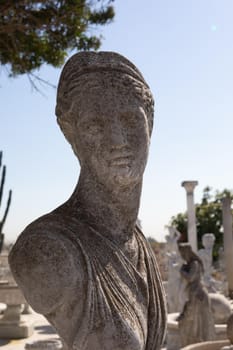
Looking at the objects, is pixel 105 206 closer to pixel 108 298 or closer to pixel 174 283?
pixel 108 298

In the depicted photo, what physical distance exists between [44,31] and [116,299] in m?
6.47

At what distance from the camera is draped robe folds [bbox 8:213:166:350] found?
4.36 ft

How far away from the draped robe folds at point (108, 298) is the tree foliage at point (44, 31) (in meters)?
5.61

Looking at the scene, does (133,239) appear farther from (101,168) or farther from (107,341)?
(107,341)

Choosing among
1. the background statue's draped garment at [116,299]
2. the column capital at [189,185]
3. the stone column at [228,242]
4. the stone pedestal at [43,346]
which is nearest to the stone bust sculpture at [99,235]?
the background statue's draped garment at [116,299]

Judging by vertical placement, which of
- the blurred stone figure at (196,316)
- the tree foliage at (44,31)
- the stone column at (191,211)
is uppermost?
the tree foliage at (44,31)

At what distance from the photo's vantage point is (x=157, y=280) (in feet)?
5.51

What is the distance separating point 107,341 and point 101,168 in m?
0.56

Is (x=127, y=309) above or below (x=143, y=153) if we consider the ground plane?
below

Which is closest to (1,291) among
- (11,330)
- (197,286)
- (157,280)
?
(11,330)

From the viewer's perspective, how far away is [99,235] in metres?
1.54

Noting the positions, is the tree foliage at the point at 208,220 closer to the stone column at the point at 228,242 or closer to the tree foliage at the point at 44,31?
the stone column at the point at 228,242

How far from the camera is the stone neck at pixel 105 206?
1.59 metres

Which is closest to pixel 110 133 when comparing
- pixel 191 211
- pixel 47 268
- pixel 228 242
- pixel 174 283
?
pixel 47 268
